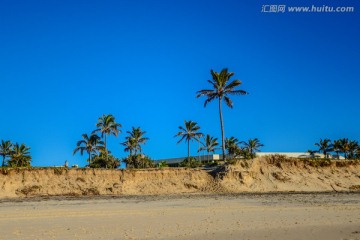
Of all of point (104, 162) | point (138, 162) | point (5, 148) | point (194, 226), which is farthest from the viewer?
point (5, 148)

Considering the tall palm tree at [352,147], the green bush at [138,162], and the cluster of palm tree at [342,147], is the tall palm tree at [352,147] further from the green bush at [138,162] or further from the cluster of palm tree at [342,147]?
the green bush at [138,162]

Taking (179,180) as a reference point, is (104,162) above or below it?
above

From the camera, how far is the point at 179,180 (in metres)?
34.8

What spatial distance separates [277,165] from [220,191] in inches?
294

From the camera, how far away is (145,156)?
71.4m

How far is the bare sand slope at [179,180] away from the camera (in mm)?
32500

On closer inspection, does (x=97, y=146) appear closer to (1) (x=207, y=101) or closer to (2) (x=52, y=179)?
(1) (x=207, y=101)

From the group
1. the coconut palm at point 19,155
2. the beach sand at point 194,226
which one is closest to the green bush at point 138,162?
the coconut palm at point 19,155

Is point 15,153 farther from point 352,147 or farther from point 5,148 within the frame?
point 352,147

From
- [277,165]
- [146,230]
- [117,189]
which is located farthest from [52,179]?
[146,230]

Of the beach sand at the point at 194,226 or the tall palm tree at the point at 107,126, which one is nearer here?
the beach sand at the point at 194,226

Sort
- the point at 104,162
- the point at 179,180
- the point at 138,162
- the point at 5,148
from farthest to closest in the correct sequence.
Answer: the point at 5,148, the point at 138,162, the point at 104,162, the point at 179,180

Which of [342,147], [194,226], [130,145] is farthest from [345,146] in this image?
[194,226]

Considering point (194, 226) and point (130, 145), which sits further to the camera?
point (130, 145)
